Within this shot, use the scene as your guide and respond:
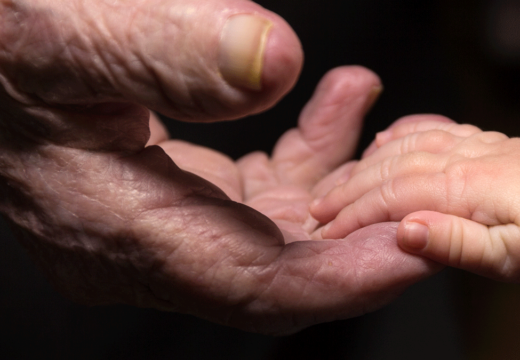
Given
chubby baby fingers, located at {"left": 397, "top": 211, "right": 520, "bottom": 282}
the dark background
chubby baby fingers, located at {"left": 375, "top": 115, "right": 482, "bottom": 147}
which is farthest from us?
the dark background

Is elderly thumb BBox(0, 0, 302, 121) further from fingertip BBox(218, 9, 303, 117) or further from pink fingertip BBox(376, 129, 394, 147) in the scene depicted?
pink fingertip BBox(376, 129, 394, 147)

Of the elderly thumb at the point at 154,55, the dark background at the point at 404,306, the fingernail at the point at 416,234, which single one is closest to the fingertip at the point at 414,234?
the fingernail at the point at 416,234

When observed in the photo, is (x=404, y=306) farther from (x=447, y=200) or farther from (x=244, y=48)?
(x=244, y=48)

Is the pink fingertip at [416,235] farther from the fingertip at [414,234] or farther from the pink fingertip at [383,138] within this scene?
the pink fingertip at [383,138]

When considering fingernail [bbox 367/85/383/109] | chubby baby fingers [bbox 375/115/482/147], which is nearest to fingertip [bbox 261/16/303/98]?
chubby baby fingers [bbox 375/115/482/147]

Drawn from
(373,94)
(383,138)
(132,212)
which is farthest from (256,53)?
(373,94)

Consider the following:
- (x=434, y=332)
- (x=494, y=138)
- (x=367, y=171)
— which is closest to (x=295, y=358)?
(x=434, y=332)
